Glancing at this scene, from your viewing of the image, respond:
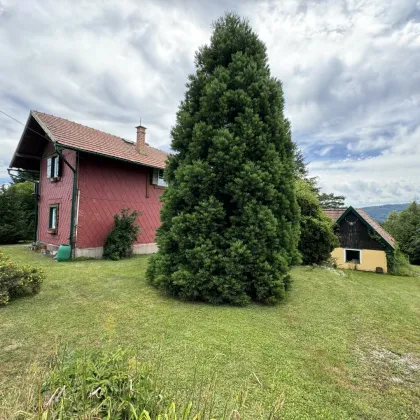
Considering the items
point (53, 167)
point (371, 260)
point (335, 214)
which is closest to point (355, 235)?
point (371, 260)

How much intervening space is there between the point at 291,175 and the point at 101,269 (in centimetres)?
567

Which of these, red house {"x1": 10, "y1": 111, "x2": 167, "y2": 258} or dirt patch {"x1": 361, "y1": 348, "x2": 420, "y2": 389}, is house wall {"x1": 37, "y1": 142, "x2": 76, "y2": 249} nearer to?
red house {"x1": 10, "y1": 111, "x2": 167, "y2": 258}

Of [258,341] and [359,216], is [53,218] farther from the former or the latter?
[359,216]

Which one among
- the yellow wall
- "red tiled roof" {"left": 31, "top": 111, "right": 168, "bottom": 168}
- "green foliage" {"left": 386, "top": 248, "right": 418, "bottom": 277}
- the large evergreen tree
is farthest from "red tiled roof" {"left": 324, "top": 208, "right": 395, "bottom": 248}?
"red tiled roof" {"left": 31, "top": 111, "right": 168, "bottom": 168}

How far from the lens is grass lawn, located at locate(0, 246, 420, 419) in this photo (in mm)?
2107

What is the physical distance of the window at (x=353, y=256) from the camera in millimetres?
11328

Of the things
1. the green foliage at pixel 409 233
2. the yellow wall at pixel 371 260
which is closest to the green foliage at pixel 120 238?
the yellow wall at pixel 371 260

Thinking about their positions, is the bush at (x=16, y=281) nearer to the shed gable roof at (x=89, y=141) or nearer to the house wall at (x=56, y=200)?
the shed gable roof at (x=89, y=141)

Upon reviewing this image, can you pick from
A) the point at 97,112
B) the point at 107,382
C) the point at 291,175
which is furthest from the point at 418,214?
the point at 107,382

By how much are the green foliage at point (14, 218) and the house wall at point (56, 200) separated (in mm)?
3186

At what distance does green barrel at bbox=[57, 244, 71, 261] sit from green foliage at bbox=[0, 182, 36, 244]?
25.0ft

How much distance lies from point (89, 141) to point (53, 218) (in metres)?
3.76

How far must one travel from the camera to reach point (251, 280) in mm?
4625

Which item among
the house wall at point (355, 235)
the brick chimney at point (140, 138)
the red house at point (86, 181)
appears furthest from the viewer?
the brick chimney at point (140, 138)
